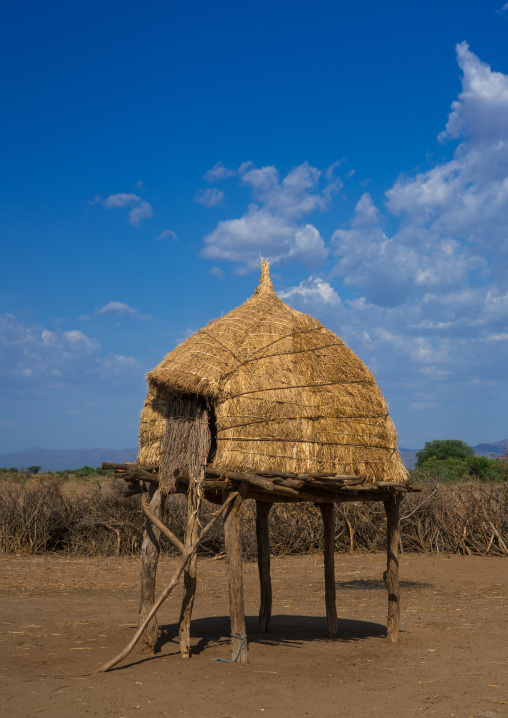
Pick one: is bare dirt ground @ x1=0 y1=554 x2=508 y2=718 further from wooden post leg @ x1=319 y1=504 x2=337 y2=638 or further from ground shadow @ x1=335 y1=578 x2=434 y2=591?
wooden post leg @ x1=319 y1=504 x2=337 y2=638

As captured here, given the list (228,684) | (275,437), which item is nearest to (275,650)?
(228,684)

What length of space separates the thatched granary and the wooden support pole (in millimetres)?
13

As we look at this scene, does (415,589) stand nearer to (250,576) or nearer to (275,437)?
(250,576)

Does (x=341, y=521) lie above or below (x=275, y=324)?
below

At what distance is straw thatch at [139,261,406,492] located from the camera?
7.16 meters

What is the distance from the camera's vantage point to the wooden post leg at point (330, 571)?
891 centimetres

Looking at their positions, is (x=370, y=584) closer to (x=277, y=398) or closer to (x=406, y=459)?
(x=277, y=398)

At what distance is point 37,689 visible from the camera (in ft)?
20.6

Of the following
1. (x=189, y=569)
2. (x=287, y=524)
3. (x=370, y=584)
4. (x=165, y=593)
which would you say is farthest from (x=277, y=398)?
(x=287, y=524)

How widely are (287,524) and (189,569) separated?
10.0 meters

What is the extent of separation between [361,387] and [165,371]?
2.38 metres

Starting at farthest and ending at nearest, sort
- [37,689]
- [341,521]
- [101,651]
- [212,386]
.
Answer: [341,521] < [101,651] < [212,386] < [37,689]

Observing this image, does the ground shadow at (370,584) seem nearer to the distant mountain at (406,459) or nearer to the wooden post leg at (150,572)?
the distant mountain at (406,459)

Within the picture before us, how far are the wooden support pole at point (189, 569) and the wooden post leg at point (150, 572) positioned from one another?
1.32 feet
